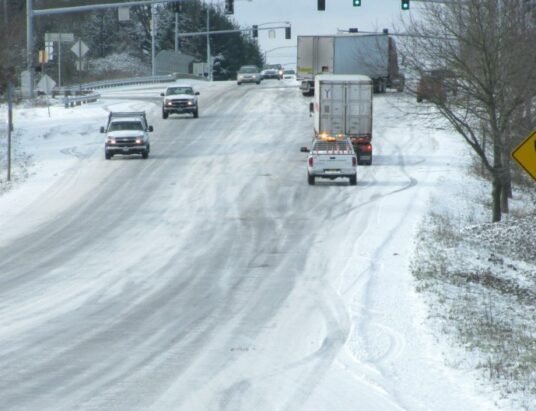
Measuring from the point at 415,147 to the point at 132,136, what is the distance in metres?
14.2

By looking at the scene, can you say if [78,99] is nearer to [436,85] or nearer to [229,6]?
[229,6]

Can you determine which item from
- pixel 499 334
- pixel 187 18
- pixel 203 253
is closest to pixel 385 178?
pixel 203 253

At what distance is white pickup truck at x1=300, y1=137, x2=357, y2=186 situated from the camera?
42156 mm

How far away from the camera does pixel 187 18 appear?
478ft

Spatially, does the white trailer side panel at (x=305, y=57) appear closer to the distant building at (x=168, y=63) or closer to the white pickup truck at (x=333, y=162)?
the white pickup truck at (x=333, y=162)

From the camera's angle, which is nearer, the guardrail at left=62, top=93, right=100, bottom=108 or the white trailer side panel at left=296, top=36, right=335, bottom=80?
the guardrail at left=62, top=93, right=100, bottom=108

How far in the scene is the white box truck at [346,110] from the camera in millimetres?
48500

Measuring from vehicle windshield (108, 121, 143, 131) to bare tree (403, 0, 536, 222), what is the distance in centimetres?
1724

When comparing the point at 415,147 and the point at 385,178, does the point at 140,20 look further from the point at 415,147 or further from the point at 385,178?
the point at 385,178

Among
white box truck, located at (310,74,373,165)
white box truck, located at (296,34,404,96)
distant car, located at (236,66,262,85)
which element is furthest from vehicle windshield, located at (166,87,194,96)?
distant car, located at (236,66,262,85)

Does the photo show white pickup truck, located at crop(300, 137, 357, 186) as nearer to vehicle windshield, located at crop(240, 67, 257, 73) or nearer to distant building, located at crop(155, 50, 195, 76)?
vehicle windshield, located at crop(240, 67, 257, 73)

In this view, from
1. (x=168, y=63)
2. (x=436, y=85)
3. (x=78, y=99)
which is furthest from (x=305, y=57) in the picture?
(x=168, y=63)

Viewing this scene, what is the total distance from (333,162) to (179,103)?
Result: 23910mm

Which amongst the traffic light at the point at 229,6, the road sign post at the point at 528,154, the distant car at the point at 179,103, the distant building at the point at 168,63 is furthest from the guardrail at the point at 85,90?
the road sign post at the point at 528,154
